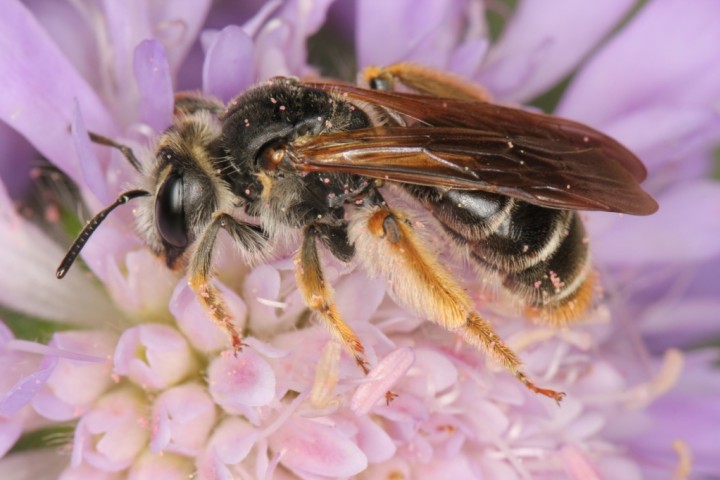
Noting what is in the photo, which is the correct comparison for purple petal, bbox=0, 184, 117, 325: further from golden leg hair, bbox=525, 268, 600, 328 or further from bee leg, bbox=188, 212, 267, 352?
golden leg hair, bbox=525, 268, 600, 328

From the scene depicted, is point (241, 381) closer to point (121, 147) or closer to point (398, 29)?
point (121, 147)

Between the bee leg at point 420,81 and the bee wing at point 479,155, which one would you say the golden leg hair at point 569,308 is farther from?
the bee leg at point 420,81

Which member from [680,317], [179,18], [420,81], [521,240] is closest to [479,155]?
[521,240]

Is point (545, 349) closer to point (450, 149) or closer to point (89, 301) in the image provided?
point (450, 149)

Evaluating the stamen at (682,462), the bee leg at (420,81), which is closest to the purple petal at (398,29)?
the bee leg at (420,81)

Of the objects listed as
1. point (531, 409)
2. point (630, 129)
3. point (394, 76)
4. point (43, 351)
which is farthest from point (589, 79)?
point (43, 351)
